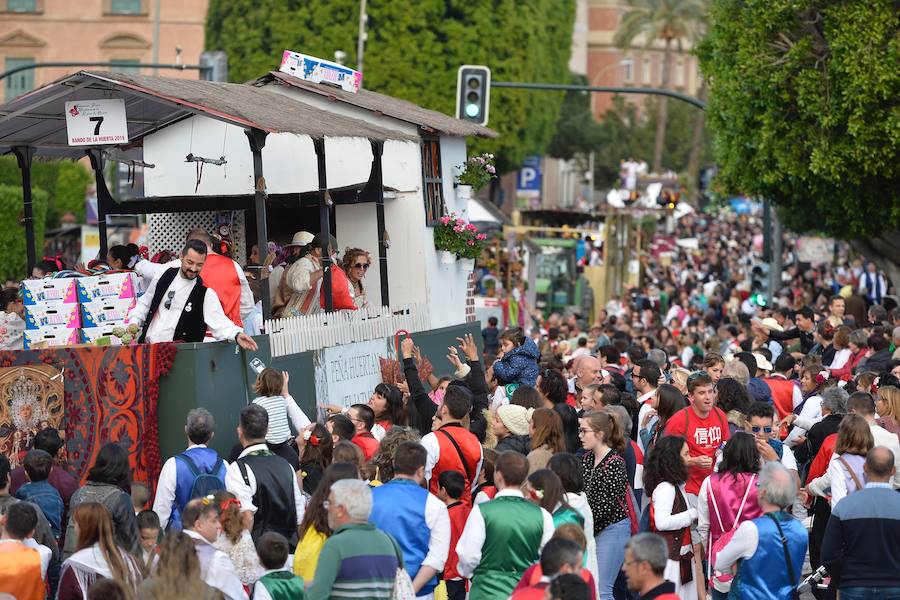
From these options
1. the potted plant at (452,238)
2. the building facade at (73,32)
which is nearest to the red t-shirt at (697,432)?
the potted plant at (452,238)

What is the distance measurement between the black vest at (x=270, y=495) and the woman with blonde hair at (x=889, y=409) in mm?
4427

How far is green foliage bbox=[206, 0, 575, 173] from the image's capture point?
51.9 m

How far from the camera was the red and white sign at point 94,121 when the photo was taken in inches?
528

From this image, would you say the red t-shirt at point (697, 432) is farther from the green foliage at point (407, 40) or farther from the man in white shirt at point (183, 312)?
the green foliage at point (407, 40)

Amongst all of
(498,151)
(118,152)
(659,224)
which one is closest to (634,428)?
(118,152)

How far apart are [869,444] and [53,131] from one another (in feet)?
28.0

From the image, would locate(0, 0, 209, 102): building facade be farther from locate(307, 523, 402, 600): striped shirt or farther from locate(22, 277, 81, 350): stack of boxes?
locate(307, 523, 402, 600): striped shirt

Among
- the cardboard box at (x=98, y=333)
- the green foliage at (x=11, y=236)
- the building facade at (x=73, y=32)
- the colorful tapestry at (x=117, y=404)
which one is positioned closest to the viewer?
the colorful tapestry at (x=117, y=404)

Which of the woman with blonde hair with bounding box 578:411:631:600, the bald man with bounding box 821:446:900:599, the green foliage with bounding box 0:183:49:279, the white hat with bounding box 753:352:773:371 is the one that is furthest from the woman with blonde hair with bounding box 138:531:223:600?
the green foliage with bounding box 0:183:49:279

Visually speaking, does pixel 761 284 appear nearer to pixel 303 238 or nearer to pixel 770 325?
pixel 770 325

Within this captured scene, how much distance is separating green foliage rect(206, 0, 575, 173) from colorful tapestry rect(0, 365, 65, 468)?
39739 millimetres

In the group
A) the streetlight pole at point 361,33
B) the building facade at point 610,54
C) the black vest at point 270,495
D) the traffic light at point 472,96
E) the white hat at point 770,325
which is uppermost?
the building facade at point 610,54

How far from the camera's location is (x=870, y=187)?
2381 centimetres

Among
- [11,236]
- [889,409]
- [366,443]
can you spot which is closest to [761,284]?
[11,236]
